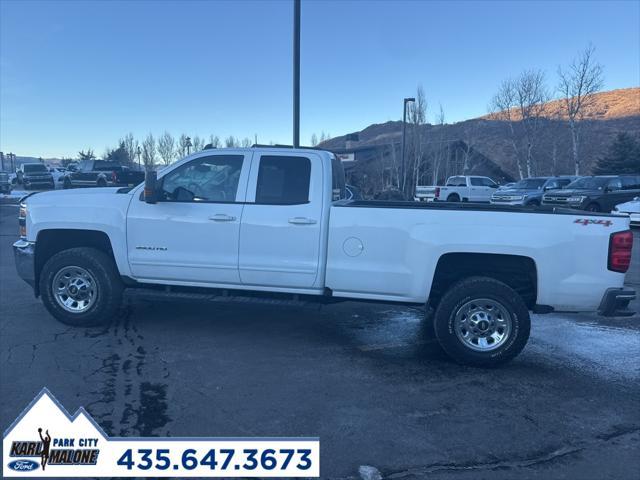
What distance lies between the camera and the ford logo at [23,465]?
10.4 feet

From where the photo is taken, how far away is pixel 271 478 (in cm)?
316

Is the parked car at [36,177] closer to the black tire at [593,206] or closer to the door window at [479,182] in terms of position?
the door window at [479,182]

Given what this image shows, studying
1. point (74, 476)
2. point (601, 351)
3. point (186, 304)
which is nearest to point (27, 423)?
point (74, 476)

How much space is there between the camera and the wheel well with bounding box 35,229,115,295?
595cm

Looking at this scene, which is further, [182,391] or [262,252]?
[262,252]

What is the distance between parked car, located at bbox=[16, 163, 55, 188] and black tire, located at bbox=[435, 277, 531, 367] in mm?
38581

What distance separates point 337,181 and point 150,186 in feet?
6.76

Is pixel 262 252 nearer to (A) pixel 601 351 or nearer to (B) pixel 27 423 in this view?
(B) pixel 27 423

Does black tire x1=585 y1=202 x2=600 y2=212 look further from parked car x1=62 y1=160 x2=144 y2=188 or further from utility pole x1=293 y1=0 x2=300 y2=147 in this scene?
parked car x1=62 y1=160 x2=144 y2=188

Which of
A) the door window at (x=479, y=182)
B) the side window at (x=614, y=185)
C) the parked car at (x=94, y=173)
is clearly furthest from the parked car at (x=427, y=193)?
the parked car at (x=94, y=173)

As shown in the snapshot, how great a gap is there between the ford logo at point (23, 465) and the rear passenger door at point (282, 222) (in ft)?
8.93

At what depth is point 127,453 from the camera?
3.30m

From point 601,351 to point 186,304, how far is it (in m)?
5.17

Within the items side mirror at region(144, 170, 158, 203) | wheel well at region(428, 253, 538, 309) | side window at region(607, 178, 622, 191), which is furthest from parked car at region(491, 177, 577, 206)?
side mirror at region(144, 170, 158, 203)
